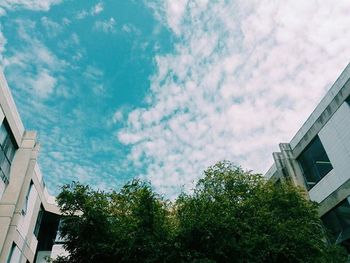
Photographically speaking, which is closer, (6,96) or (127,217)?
(127,217)

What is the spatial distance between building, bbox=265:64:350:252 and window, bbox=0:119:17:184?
2210 centimetres

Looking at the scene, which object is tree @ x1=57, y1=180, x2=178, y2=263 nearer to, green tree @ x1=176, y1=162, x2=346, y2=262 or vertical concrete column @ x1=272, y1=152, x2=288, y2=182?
green tree @ x1=176, y1=162, x2=346, y2=262

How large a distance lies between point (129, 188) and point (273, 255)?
30.1ft

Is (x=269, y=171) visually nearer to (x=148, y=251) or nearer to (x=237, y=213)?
(x=237, y=213)

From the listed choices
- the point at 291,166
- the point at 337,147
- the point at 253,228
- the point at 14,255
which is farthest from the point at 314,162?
the point at 14,255

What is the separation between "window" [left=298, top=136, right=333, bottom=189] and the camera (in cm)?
2452

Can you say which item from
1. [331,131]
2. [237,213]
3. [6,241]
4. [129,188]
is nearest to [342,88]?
[331,131]

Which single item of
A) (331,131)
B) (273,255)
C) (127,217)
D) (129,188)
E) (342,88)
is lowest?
(273,255)

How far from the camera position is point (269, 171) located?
107 feet

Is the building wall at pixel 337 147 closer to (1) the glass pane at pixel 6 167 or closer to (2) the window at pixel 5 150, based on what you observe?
(2) the window at pixel 5 150

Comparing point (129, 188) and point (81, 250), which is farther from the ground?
point (129, 188)

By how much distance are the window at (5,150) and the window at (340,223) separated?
22.2m

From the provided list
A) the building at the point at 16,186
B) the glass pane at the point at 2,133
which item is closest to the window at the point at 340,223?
the building at the point at 16,186

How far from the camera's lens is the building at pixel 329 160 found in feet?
71.3
